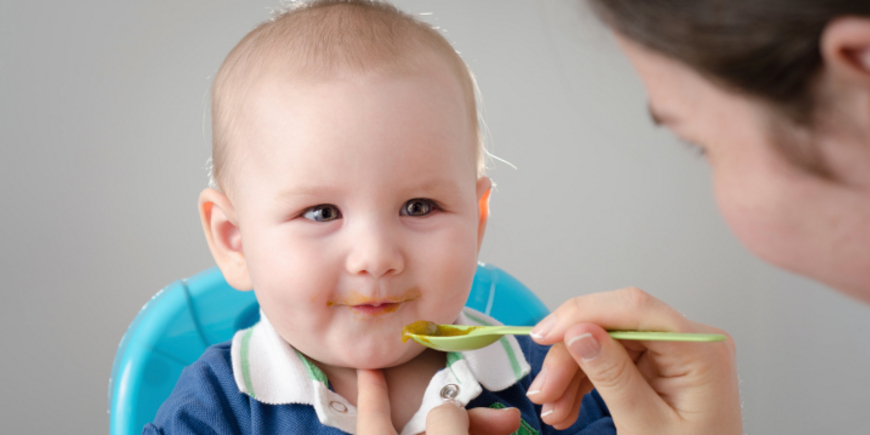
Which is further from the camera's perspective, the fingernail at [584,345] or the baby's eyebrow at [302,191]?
the baby's eyebrow at [302,191]

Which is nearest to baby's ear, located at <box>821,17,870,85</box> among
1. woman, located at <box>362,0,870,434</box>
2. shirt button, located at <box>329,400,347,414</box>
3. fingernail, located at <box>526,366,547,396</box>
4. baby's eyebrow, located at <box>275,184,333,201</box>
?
woman, located at <box>362,0,870,434</box>

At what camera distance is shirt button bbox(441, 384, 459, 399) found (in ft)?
3.00

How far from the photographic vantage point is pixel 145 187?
1.97 meters

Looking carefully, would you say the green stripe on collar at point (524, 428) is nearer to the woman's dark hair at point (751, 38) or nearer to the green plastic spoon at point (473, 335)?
the green plastic spoon at point (473, 335)

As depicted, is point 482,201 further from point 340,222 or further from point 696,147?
point 696,147

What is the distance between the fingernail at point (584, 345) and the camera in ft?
2.15

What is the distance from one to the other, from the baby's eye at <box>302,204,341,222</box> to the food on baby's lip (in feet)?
0.54

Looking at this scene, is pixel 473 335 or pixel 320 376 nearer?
pixel 473 335

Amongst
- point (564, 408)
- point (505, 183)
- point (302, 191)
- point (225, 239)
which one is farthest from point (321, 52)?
point (505, 183)

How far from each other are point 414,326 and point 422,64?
329mm

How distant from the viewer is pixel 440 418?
0.75 metres

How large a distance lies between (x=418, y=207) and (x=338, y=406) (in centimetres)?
26

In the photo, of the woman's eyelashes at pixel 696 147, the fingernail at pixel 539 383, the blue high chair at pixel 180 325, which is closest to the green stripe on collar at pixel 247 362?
the blue high chair at pixel 180 325

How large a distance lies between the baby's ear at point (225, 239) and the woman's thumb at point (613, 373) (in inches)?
18.8
